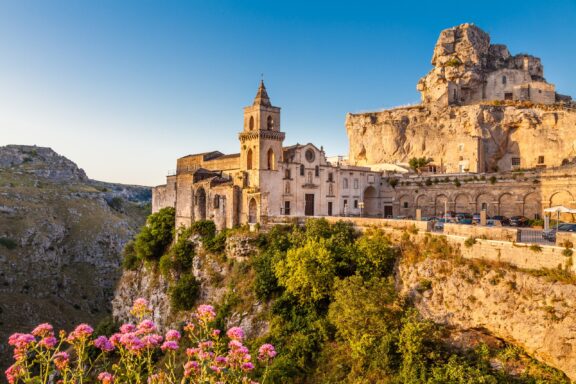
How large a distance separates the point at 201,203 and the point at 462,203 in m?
25.2

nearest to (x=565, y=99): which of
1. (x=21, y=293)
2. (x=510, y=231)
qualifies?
(x=510, y=231)

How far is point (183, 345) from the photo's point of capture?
29984 mm

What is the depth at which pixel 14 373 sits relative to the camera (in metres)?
6.32

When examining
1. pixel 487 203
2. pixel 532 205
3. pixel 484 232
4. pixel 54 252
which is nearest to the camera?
pixel 484 232

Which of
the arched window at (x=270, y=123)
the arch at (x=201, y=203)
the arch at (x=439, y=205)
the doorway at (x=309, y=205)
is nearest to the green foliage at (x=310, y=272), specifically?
the doorway at (x=309, y=205)

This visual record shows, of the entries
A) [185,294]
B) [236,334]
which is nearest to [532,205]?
[185,294]

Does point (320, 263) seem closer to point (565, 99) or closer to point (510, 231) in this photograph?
point (510, 231)

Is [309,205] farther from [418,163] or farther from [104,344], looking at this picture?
[104,344]

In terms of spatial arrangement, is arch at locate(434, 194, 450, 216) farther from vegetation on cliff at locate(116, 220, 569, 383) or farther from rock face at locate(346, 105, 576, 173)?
vegetation on cliff at locate(116, 220, 569, 383)

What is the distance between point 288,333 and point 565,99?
169 feet

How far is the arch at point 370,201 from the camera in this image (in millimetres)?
49438

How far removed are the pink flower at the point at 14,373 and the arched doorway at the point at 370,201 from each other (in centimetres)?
4460

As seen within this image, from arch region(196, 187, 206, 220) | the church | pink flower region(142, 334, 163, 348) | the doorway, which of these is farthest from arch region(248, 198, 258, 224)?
pink flower region(142, 334, 163, 348)

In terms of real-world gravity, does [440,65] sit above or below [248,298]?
above
